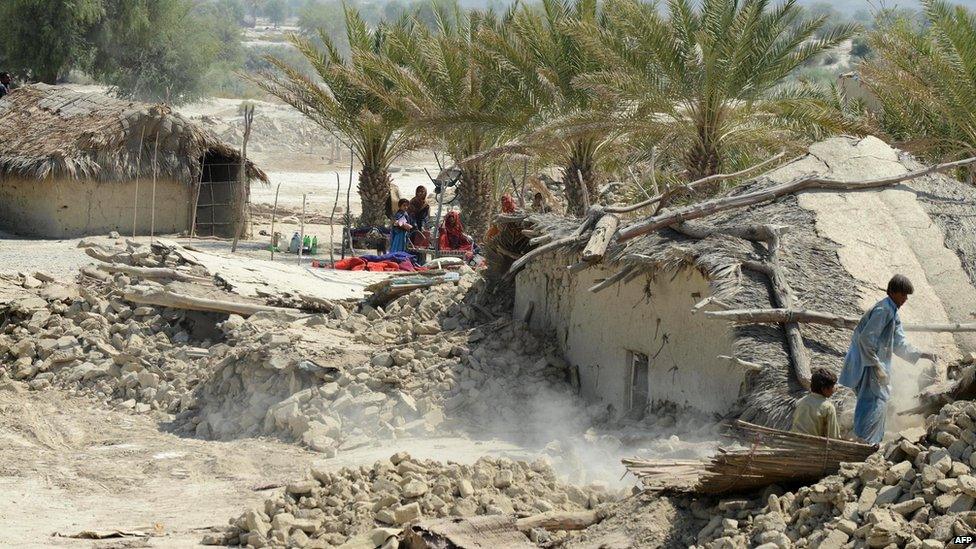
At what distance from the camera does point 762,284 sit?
31.6 feet

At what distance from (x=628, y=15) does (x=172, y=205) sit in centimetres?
1046

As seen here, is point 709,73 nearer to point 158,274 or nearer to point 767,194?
point 767,194

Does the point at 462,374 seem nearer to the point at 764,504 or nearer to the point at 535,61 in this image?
the point at 764,504

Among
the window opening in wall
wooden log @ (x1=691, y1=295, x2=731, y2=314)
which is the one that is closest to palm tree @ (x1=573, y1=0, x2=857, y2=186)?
the window opening in wall

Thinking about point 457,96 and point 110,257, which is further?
point 457,96

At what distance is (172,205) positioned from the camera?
2292 cm

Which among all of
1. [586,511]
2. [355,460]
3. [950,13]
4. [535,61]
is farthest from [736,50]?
[586,511]

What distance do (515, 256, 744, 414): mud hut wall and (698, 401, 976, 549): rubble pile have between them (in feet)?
8.91

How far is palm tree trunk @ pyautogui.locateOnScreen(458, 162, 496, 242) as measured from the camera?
860 inches

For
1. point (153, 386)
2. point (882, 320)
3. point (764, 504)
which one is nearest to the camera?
point (764, 504)

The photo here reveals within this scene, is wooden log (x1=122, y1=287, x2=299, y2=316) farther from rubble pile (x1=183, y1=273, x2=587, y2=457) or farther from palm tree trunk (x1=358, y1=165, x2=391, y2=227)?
palm tree trunk (x1=358, y1=165, x2=391, y2=227)

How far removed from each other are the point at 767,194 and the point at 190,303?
6603 millimetres

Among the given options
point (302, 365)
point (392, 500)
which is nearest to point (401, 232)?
point (302, 365)

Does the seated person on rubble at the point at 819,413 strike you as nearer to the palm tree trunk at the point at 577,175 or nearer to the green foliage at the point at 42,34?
the palm tree trunk at the point at 577,175
